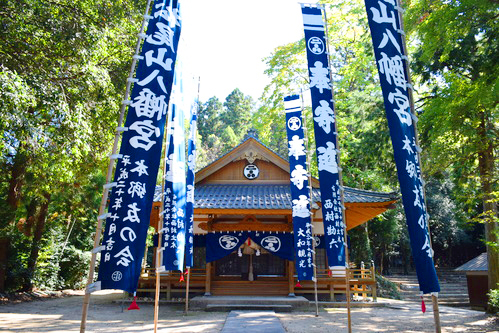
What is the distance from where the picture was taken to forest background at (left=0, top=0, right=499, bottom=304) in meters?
7.17

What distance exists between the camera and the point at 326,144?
6.64 meters

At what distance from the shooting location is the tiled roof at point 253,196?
11.8 metres

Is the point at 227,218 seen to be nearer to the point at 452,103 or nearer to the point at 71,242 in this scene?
the point at 452,103

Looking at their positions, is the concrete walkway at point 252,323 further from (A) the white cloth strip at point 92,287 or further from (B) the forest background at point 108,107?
(B) the forest background at point 108,107

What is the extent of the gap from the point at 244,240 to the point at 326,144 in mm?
6663

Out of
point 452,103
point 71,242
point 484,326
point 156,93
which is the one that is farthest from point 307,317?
point 71,242

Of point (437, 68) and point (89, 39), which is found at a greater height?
point (437, 68)

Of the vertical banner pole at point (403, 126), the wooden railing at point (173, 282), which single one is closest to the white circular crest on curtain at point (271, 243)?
the wooden railing at point (173, 282)

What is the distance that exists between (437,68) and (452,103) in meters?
3.03

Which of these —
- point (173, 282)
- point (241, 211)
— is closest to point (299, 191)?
point (241, 211)

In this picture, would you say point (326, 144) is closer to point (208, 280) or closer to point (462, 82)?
point (462, 82)

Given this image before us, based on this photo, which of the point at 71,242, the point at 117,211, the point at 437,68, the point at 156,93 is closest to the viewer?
the point at 117,211

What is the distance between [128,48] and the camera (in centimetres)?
→ 944

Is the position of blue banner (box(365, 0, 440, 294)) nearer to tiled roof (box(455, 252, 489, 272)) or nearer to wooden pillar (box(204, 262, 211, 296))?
wooden pillar (box(204, 262, 211, 296))
